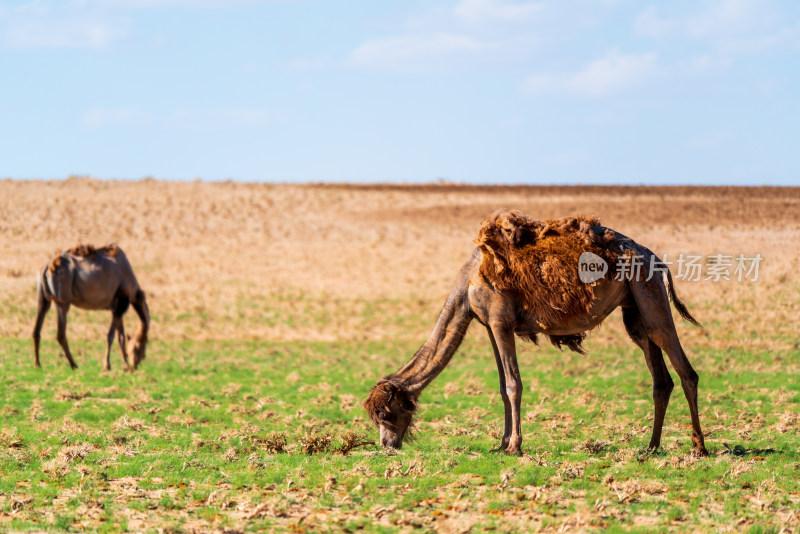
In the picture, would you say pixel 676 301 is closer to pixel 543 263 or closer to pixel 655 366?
pixel 655 366

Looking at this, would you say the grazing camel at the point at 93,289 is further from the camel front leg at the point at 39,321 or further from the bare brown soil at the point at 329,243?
the bare brown soil at the point at 329,243

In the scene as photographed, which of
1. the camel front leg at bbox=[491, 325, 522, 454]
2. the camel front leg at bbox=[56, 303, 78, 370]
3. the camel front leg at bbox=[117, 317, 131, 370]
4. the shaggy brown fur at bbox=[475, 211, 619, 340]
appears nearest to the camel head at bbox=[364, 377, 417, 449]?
the camel front leg at bbox=[491, 325, 522, 454]

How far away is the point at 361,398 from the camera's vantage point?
51.3ft

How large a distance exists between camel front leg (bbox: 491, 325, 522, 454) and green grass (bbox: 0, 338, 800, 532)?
0.35 meters

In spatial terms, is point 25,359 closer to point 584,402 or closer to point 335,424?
point 335,424

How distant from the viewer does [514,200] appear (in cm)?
4600

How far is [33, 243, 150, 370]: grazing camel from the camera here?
778 inches

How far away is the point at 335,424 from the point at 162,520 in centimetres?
574

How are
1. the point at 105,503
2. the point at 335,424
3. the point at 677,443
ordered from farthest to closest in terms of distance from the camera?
the point at 335,424 < the point at 677,443 < the point at 105,503

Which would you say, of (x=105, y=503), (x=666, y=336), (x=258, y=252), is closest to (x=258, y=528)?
(x=105, y=503)

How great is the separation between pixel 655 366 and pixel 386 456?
Result: 144 inches

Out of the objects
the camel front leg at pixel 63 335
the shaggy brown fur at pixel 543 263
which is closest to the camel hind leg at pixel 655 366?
the shaggy brown fur at pixel 543 263

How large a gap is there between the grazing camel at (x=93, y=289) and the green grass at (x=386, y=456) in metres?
0.98

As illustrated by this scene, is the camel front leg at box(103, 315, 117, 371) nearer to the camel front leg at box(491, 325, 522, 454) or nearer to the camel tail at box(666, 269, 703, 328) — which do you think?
the camel front leg at box(491, 325, 522, 454)
